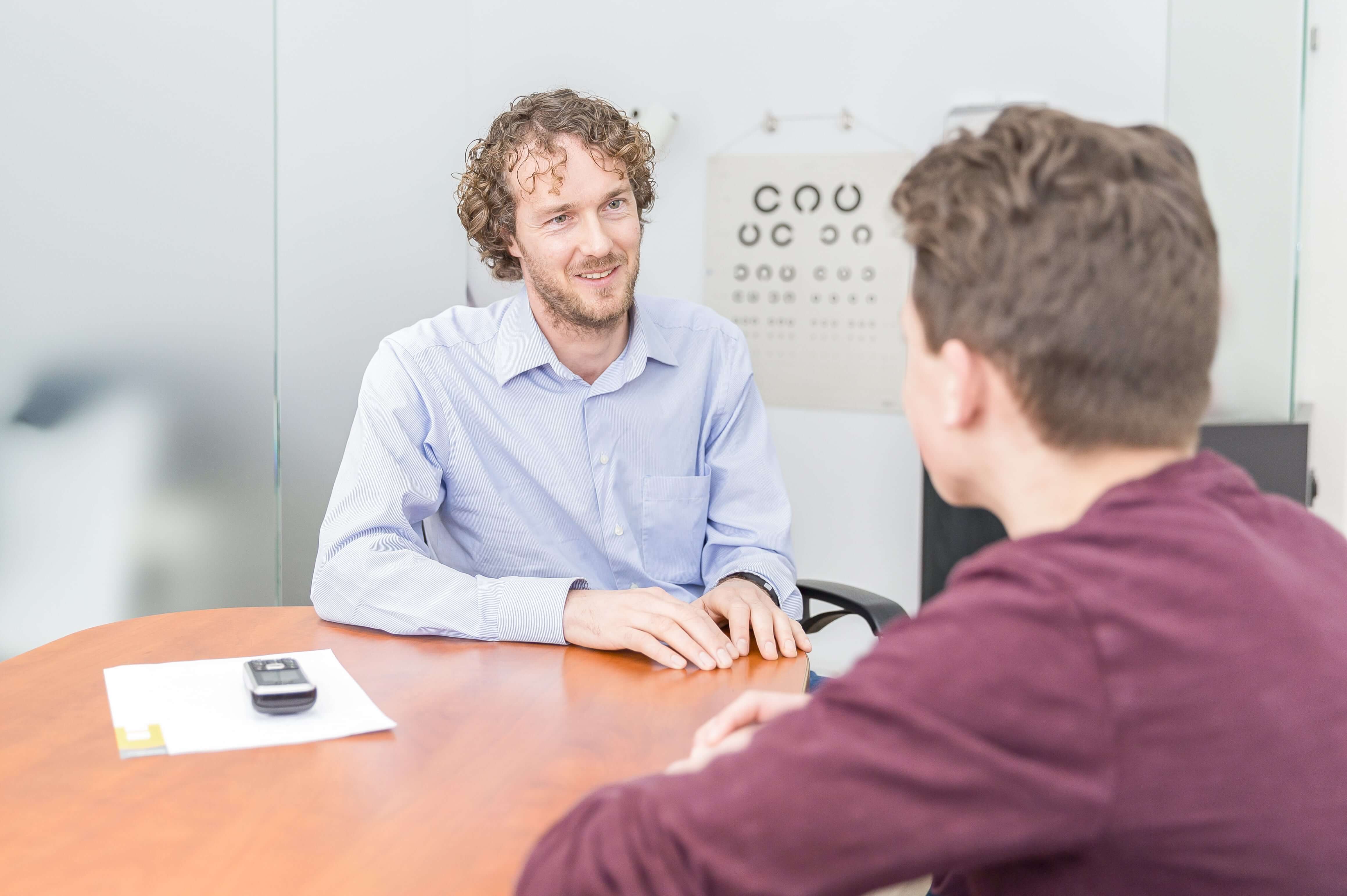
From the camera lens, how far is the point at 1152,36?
2873 millimetres

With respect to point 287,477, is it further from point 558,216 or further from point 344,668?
point 344,668

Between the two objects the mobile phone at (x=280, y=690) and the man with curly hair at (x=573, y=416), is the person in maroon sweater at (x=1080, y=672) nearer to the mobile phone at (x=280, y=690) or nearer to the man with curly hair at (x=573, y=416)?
the mobile phone at (x=280, y=690)

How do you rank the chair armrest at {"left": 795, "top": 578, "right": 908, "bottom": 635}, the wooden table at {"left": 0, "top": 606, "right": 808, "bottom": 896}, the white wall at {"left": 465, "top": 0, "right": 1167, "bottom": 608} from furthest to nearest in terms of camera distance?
the white wall at {"left": 465, "top": 0, "right": 1167, "bottom": 608} < the chair armrest at {"left": 795, "top": 578, "right": 908, "bottom": 635} < the wooden table at {"left": 0, "top": 606, "right": 808, "bottom": 896}

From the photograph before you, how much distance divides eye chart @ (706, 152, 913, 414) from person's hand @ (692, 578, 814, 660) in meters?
1.76

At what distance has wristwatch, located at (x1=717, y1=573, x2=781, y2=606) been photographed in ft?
5.61

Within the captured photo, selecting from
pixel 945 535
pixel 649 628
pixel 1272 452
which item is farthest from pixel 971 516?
pixel 649 628

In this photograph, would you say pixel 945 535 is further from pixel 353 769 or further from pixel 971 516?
pixel 353 769

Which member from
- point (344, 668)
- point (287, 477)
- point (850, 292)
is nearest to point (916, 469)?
point (850, 292)

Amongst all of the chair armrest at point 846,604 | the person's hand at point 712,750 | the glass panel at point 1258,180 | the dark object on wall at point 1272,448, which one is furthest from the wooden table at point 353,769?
the glass panel at point 1258,180

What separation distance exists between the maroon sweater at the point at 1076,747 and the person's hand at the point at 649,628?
728mm

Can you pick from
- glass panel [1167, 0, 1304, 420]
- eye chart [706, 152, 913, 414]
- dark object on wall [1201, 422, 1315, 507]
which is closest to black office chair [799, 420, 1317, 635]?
dark object on wall [1201, 422, 1315, 507]

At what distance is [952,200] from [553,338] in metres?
1.28

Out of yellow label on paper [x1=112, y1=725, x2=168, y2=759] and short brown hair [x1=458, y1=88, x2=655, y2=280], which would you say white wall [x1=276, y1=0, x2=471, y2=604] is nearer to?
short brown hair [x1=458, y1=88, x2=655, y2=280]

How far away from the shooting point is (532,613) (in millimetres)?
1466
